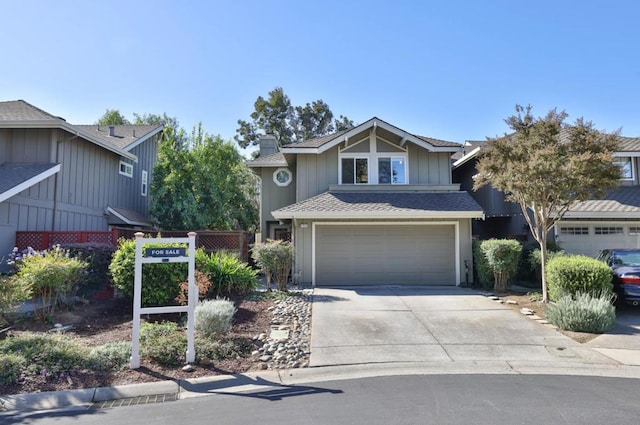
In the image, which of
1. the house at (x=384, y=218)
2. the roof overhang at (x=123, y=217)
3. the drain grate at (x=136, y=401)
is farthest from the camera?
the roof overhang at (x=123, y=217)

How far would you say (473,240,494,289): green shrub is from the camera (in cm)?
1251

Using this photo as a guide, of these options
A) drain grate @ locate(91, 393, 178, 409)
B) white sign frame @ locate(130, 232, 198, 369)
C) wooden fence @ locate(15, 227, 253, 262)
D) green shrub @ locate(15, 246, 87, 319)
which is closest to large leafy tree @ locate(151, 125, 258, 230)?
wooden fence @ locate(15, 227, 253, 262)

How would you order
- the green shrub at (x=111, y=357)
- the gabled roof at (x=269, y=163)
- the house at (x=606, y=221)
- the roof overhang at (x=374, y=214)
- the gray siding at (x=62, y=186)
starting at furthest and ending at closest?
the gabled roof at (x=269, y=163) → the house at (x=606, y=221) → the roof overhang at (x=374, y=214) → the gray siding at (x=62, y=186) → the green shrub at (x=111, y=357)

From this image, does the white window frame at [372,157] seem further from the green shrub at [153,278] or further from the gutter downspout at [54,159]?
the gutter downspout at [54,159]

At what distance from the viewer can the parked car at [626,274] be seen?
9.14 m

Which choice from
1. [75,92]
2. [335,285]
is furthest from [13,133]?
[335,285]

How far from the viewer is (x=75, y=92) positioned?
16.5 metres

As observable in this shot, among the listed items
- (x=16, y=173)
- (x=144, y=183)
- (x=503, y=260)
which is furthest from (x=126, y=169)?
(x=503, y=260)

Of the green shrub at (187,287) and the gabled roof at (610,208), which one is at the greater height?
the gabled roof at (610,208)

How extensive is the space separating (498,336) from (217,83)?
15.3m

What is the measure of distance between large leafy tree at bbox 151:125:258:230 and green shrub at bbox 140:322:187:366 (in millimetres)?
11316

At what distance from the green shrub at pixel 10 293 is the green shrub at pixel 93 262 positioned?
2.53 metres

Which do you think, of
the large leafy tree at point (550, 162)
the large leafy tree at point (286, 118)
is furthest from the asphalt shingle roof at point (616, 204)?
the large leafy tree at point (286, 118)

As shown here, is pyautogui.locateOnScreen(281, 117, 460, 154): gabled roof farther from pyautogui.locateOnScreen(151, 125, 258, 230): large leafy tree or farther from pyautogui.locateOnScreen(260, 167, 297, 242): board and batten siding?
pyautogui.locateOnScreen(151, 125, 258, 230): large leafy tree
